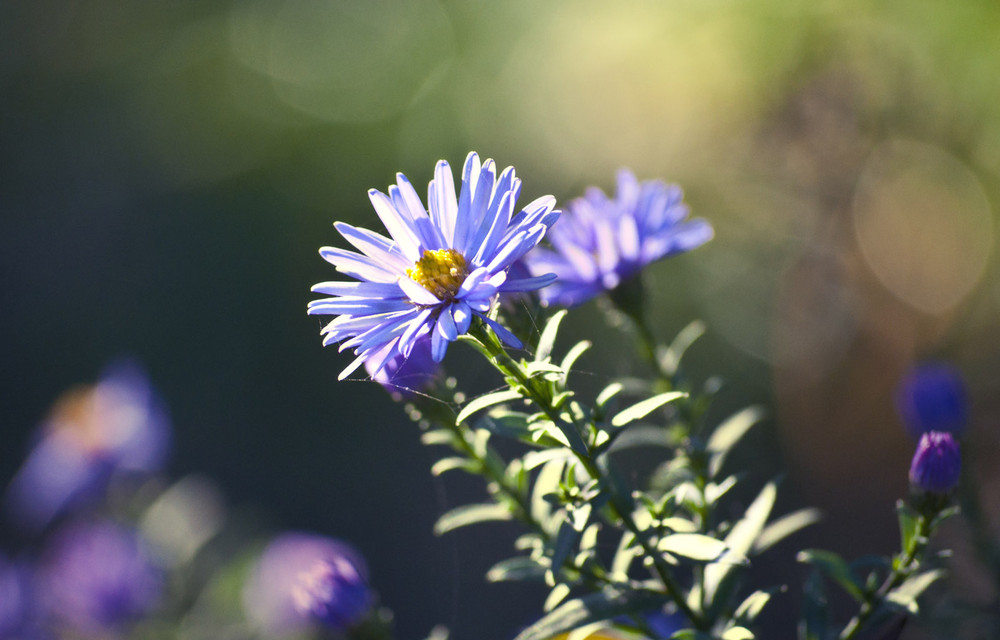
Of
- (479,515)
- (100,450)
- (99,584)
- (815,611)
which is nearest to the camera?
(815,611)

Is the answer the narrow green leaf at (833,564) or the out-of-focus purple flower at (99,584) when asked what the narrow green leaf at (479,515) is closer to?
A: the narrow green leaf at (833,564)

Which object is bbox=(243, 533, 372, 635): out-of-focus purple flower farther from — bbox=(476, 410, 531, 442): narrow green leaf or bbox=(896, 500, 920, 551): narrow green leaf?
bbox=(896, 500, 920, 551): narrow green leaf

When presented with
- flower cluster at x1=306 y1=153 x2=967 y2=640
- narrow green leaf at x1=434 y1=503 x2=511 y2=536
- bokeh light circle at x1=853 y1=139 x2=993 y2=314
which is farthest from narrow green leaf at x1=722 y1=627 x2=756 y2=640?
bokeh light circle at x1=853 y1=139 x2=993 y2=314

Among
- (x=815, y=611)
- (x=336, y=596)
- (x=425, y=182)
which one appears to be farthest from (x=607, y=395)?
(x=425, y=182)

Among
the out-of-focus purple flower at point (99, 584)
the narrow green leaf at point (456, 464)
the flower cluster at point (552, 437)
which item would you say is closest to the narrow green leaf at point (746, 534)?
the flower cluster at point (552, 437)

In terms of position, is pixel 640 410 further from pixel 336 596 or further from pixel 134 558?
pixel 134 558

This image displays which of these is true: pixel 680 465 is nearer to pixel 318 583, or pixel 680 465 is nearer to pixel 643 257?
pixel 643 257

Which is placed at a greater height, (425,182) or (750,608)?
(425,182)
